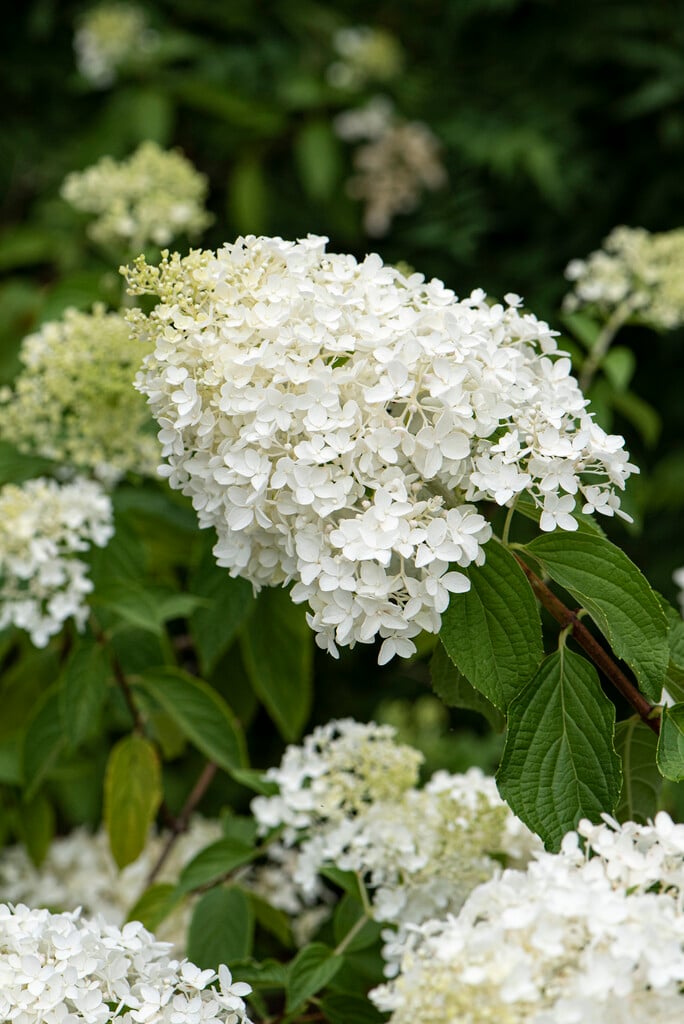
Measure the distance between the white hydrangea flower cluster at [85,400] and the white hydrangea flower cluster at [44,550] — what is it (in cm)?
9

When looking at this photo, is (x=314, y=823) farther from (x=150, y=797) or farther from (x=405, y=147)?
(x=405, y=147)

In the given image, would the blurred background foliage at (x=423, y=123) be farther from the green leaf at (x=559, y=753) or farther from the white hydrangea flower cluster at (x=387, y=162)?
the green leaf at (x=559, y=753)

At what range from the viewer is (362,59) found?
3.08 m

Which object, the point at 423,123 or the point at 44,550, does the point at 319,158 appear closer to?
the point at 423,123

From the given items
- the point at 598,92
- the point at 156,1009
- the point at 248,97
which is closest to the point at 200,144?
the point at 248,97

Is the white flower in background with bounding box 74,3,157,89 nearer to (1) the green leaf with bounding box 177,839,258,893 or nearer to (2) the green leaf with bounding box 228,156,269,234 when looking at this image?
(2) the green leaf with bounding box 228,156,269,234

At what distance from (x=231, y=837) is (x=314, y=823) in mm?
105

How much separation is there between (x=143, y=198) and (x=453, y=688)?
3.86ft

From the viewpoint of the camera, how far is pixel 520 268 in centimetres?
291

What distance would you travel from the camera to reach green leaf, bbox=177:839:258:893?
1260 millimetres

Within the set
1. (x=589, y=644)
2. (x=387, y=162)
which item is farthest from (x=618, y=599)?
(x=387, y=162)

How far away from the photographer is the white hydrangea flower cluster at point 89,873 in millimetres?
1634

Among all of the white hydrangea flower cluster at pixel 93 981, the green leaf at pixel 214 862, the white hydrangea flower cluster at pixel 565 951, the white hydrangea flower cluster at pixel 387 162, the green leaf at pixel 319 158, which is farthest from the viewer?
the white hydrangea flower cluster at pixel 387 162

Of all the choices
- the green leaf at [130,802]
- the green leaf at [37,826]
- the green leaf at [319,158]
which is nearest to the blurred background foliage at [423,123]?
the green leaf at [319,158]
